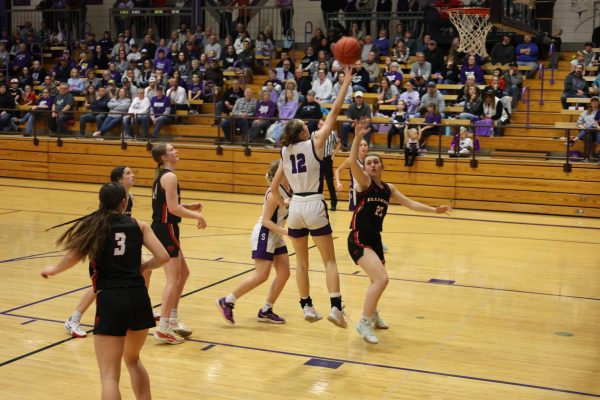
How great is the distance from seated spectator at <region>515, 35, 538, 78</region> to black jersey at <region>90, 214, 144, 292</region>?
1579 cm

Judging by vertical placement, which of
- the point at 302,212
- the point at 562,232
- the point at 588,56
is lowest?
the point at 562,232

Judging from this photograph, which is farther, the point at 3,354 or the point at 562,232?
the point at 562,232

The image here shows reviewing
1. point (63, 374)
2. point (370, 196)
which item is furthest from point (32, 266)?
point (370, 196)

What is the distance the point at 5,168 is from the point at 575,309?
51.4 feet

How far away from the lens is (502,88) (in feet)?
56.7

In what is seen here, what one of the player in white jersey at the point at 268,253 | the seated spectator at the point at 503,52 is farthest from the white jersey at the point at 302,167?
the seated spectator at the point at 503,52

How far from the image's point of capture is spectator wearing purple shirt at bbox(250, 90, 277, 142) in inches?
679

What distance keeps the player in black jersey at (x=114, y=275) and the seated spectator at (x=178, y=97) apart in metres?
15.0

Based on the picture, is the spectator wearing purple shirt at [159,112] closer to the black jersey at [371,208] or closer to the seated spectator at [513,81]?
the seated spectator at [513,81]

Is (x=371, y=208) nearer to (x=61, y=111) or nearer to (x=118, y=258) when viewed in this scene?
(x=118, y=258)

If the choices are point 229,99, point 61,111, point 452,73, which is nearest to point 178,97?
point 229,99

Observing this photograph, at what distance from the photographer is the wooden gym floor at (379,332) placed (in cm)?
607

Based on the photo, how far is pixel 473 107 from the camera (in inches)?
659

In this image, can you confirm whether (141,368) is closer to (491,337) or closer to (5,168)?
(491,337)
